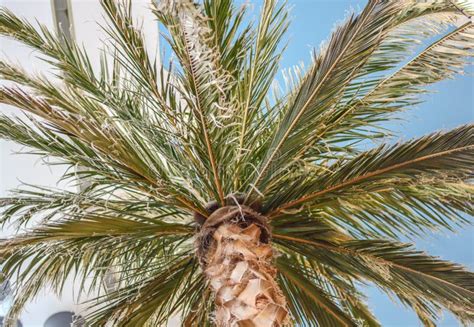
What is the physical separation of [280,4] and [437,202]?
166cm

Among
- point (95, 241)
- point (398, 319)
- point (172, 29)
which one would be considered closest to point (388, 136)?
point (172, 29)

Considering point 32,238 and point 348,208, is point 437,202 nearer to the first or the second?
point 348,208

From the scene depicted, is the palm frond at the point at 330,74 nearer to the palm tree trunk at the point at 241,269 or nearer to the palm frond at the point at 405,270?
the palm tree trunk at the point at 241,269

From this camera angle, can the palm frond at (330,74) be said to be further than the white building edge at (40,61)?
No

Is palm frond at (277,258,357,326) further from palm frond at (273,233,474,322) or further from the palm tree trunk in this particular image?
the palm tree trunk

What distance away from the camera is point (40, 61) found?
621 centimetres

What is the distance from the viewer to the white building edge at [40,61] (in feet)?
19.9

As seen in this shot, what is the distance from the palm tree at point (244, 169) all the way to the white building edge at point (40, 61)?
2.18m

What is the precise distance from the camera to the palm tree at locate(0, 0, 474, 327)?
3.24 meters

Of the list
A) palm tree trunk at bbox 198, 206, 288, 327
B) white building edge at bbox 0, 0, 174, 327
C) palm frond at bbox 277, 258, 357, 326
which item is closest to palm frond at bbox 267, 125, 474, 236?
palm tree trunk at bbox 198, 206, 288, 327

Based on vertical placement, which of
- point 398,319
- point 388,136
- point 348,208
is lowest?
point 398,319

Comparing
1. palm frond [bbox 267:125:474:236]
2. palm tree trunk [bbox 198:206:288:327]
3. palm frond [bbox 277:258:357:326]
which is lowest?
palm frond [bbox 277:258:357:326]

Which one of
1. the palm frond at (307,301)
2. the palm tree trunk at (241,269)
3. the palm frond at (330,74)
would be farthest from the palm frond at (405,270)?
the palm frond at (330,74)

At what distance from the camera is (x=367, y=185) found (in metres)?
3.38
